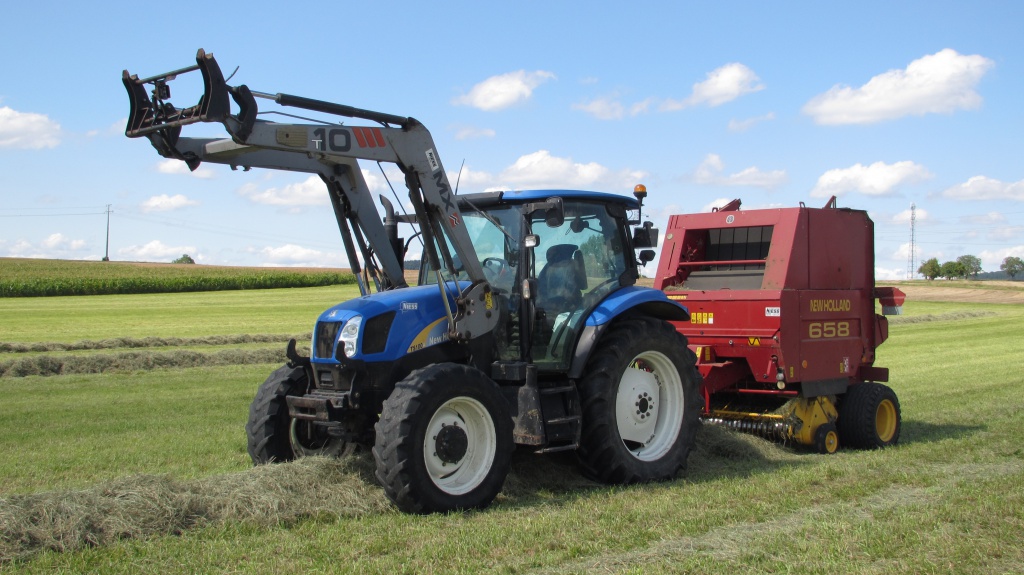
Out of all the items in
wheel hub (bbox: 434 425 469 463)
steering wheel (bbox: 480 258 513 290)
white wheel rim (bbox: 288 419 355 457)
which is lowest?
white wheel rim (bbox: 288 419 355 457)

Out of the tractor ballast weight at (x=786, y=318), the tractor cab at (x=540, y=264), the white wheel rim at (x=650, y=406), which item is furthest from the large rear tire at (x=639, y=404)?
the tractor ballast weight at (x=786, y=318)

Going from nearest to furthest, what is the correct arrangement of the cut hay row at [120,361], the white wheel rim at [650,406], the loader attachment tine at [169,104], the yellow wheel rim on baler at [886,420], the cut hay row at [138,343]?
the loader attachment tine at [169,104] → the white wheel rim at [650,406] → the yellow wheel rim on baler at [886,420] → the cut hay row at [120,361] → the cut hay row at [138,343]

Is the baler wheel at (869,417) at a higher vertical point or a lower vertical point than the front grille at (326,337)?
lower

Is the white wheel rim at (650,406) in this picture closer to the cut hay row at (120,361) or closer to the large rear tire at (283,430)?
the large rear tire at (283,430)

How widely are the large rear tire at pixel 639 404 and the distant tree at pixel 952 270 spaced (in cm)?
10012

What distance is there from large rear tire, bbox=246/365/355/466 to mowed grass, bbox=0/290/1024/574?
333 mm

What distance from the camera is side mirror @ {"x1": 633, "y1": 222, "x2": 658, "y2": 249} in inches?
322

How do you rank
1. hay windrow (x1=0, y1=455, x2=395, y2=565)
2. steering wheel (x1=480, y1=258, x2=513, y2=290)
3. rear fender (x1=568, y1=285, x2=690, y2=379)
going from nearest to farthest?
hay windrow (x1=0, y1=455, x2=395, y2=565), rear fender (x1=568, y1=285, x2=690, y2=379), steering wheel (x1=480, y1=258, x2=513, y2=290)

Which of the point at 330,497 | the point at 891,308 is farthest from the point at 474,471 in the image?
the point at 891,308

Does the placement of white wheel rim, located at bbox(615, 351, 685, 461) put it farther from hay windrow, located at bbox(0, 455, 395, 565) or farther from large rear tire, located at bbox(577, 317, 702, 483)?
hay windrow, located at bbox(0, 455, 395, 565)

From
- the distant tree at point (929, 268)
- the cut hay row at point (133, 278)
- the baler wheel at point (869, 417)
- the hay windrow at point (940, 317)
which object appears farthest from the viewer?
the distant tree at point (929, 268)

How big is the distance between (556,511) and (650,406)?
1938mm

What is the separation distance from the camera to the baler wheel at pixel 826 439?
9.24 meters

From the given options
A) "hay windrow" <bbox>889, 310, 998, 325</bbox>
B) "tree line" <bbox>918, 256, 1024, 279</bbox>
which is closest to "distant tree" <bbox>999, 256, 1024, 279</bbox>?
"tree line" <bbox>918, 256, 1024, 279</bbox>
